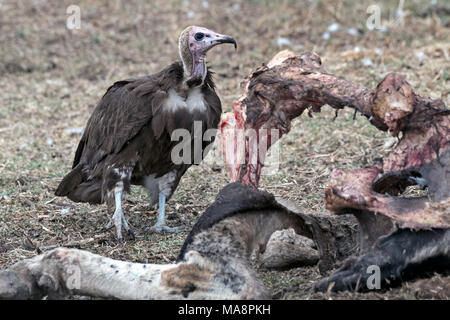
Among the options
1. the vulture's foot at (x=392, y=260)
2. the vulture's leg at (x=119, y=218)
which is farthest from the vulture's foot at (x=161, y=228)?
the vulture's foot at (x=392, y=260)

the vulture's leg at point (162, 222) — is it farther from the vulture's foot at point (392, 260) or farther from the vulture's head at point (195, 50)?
the vulture's foot at point (392, 260)

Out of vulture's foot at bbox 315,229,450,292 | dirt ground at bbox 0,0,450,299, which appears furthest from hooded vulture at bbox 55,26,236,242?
vulture's foot at bbox 315,229,450,292

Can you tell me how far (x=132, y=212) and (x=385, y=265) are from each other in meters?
2.92

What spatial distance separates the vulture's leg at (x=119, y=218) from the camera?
490 cm

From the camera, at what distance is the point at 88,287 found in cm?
319

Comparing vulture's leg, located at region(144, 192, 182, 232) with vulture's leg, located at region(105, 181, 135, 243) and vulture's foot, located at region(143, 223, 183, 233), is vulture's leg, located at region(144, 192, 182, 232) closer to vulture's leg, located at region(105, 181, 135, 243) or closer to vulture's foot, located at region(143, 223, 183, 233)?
vulture's foot, located at region(143, 223, 183, 233)

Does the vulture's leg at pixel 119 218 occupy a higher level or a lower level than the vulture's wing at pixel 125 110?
lower

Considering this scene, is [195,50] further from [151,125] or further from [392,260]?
[392,260]

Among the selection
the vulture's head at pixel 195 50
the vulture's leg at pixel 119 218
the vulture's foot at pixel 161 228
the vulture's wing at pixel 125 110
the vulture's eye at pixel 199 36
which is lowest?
the vulture's foot at pixel 161 228

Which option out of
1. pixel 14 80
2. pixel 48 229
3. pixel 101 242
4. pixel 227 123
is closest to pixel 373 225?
pixel 227 123

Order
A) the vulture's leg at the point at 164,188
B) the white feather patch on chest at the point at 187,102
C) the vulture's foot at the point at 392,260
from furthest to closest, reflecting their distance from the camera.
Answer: the vulture's leg at the point at 164,188, the white feather patch on chest at the point at 187,102, the vulture's foot at the point at 392,260

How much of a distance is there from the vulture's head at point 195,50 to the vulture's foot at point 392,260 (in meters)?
2.22

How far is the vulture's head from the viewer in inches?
197

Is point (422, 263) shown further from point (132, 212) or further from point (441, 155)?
point (132, 212)
